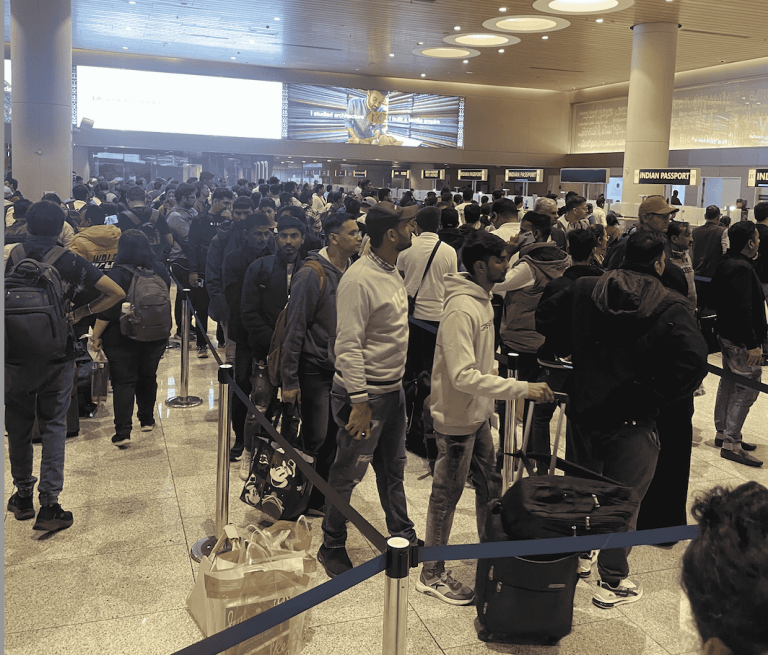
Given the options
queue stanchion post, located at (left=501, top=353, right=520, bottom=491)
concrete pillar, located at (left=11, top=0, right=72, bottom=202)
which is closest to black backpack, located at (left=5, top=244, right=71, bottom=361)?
queue stanchion post, located at (left=501, top=353, right=520, bottom=491)

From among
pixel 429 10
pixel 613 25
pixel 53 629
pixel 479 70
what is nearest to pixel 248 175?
pixel 479 70

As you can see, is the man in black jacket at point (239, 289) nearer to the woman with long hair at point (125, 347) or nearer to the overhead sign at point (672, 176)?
the woman with long hair at point (125, 347)

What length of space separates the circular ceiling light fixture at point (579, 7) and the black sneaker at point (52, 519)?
15.5 m

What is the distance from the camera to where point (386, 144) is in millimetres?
32344

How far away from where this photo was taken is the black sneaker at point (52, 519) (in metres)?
4.25

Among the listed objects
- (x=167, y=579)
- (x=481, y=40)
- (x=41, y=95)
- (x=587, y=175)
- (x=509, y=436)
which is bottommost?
(x=167, y=579)

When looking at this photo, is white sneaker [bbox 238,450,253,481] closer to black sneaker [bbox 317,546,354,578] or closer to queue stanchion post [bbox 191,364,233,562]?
queue stanchion post [bbox 191,364,233,562]

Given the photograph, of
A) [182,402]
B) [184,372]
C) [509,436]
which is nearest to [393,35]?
[184,372]

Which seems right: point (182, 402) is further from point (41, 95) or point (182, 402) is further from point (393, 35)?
point (393, 35)

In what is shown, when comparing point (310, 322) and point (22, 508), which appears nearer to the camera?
point (310, 322)

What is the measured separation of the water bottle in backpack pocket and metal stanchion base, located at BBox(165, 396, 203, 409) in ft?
4.46

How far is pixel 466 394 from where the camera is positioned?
3.47 meters

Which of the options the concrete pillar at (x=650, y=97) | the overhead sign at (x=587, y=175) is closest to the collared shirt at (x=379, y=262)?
the concrete pillar at (x=650, y=97)

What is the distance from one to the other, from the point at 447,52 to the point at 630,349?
2249 centimetres
